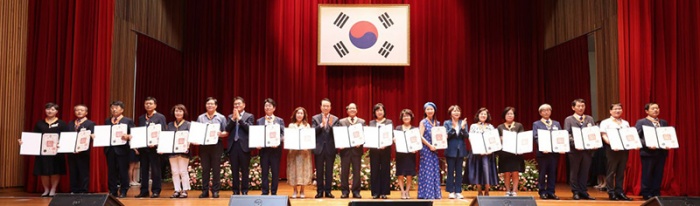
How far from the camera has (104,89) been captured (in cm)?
819

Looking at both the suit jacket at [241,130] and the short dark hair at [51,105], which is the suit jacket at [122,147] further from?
the suit jacket at [241,130]

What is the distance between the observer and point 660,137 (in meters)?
7.15

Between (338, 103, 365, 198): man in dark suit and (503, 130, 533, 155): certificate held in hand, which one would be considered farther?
(338, 103, 365, 198): man in dark suit

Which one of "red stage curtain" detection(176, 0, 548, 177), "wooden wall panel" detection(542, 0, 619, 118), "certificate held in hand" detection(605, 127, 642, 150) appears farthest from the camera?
"red stage curtain" detection(176, 0, 548, 177)

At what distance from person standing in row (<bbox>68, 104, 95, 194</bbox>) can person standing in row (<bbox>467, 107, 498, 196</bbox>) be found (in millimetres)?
4708

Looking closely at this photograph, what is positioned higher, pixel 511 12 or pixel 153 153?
pixel 511 12

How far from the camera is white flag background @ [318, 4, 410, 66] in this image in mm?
10977

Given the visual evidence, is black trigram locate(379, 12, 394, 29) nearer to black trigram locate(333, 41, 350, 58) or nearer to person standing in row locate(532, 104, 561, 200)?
black trigram locate(333, 41, 350, 58)

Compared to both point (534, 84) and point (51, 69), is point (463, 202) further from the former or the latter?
point (51, 69)

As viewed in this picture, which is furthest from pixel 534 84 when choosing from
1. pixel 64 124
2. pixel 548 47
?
pixel 64 124

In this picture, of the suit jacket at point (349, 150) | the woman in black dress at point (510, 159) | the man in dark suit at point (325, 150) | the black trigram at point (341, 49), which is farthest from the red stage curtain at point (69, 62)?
the woman in black dress at point (510, 159)

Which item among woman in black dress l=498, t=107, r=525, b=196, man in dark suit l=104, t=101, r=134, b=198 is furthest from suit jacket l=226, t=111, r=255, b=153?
woman in black dress l=498, t=107, r=525, b=196

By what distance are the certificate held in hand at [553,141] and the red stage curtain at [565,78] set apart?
3.06 metres

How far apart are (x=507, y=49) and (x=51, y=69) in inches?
298
